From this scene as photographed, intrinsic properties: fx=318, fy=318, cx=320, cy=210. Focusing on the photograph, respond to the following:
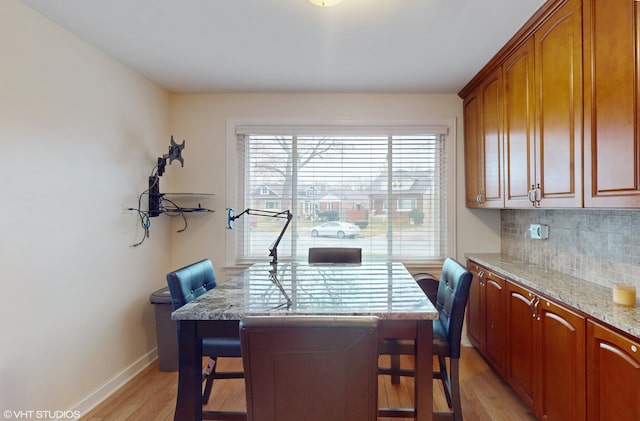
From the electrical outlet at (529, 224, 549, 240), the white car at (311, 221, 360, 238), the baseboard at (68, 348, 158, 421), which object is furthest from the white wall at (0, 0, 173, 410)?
the electrical outlet at (529, 224, 549, 240)

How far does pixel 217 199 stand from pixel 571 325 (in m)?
2.83

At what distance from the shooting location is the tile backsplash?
1.68 metres

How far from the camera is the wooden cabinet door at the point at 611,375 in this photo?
1.18 metres

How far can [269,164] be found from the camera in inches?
125

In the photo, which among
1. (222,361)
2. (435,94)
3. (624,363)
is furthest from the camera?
(435,94)

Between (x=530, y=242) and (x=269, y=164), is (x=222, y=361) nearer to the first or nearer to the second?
(x=269, y=164)

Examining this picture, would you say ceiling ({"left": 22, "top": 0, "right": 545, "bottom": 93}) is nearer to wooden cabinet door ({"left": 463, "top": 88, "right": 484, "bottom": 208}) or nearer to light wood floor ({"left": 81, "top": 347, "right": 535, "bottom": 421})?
wooden cabinet door ({"left": 463, "top": 88, "right": 484, "bottom": 208})

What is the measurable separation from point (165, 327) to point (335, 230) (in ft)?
5.57

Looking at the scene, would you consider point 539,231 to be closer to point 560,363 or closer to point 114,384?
point 560,363

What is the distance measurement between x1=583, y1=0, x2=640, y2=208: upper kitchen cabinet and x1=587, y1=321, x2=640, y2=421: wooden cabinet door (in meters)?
0.55

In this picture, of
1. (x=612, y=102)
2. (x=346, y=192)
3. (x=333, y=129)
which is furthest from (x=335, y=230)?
(x=612, y=102)

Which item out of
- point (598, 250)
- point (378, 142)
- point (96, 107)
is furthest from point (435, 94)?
point (96, 107)

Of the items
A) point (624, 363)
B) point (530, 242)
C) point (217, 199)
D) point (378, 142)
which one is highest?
point (378, 142)

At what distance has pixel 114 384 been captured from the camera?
2357 mm
